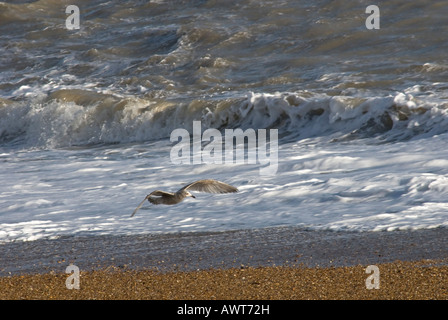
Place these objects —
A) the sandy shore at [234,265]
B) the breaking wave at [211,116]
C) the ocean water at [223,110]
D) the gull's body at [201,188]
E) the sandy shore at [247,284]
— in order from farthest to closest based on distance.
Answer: the breaking wave at [211,116]
the ocean water at [223,110]
the gull's body at [201,188]
the sandy shore at [234,265]
the sandy shore at [247,284]

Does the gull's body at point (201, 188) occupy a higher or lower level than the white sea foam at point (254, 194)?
higher

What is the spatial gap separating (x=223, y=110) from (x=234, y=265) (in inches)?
295

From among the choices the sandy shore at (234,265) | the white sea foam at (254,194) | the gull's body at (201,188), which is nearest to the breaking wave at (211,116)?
the white sea foam at (254,194)

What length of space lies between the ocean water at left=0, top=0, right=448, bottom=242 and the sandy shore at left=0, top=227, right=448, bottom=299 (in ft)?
1.06

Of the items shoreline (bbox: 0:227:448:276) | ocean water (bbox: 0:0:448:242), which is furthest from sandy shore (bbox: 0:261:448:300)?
ocean water (bbox: 0:0:448:242)

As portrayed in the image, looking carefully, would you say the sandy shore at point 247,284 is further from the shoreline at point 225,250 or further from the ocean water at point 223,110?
the ocean water at point 223,110

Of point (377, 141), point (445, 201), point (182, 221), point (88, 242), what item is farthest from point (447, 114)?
→ point (88, 242)

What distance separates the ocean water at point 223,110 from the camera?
7.01 m

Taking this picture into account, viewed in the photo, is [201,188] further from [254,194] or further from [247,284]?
[254,194]

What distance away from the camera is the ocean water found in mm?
7012

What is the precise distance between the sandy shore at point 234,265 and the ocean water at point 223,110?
1.06 feet

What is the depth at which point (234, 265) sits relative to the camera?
5355 mm

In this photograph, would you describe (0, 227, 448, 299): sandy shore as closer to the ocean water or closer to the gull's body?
the ocean water

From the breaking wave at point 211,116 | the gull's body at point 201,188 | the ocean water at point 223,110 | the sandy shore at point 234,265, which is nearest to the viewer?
the sandy shore at point 234,265
